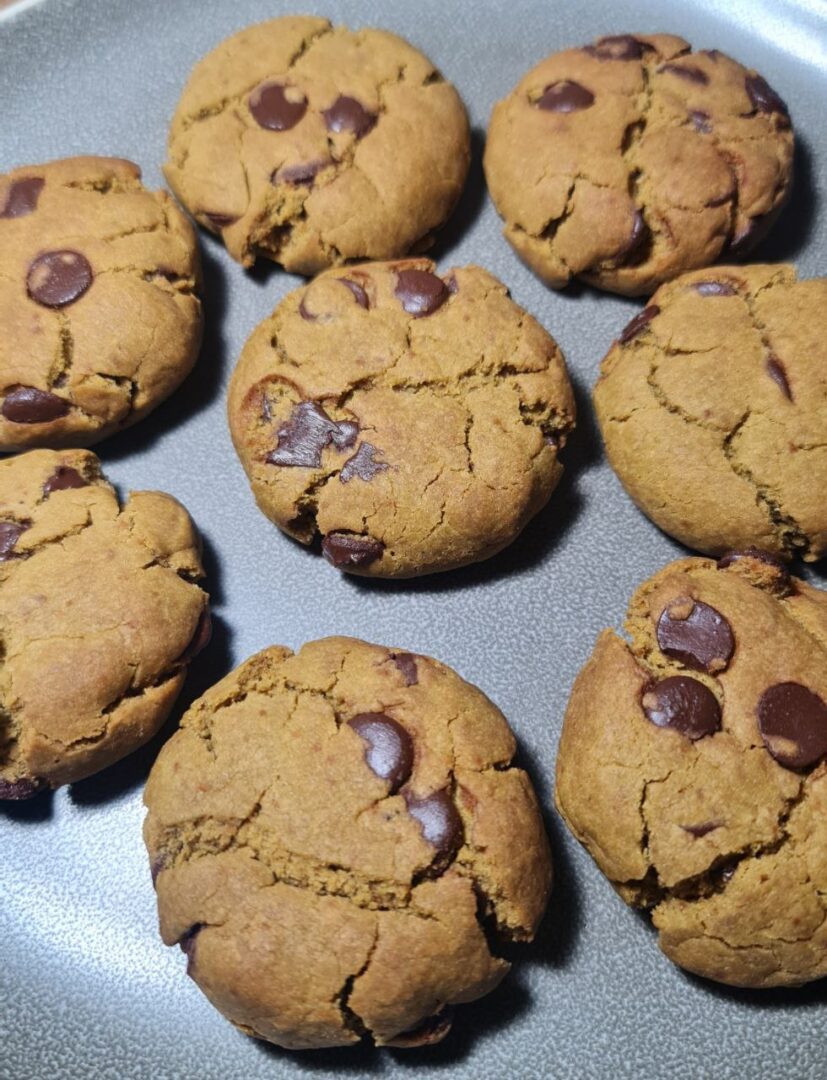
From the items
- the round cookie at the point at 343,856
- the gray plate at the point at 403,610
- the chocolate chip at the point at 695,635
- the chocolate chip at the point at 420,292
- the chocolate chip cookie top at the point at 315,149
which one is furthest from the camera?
the chocolate chip cookie top at the point at 315,149

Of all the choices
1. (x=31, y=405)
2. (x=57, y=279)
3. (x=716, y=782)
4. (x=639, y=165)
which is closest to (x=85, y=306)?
(x=57, y=279)

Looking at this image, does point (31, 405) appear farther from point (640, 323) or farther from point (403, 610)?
point (640, 323)

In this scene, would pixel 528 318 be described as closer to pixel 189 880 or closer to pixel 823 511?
pixel 823 511

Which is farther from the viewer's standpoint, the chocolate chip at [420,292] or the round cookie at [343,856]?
the chocolate chip at [420,292]

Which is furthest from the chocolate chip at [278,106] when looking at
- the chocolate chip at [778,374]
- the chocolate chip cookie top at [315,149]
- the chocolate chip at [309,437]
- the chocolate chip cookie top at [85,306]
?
the chocolate chip at [778,374]

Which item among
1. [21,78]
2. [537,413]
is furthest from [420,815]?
[21,78]

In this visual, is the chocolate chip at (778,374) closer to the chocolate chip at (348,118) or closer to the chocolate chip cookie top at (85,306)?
the chocolate chip at (348,118)

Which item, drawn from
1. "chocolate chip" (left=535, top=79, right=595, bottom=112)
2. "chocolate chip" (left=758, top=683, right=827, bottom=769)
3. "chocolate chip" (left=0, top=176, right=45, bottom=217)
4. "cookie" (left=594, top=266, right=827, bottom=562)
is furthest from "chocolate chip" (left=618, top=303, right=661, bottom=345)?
"chocolate chip" (left=0, top=176, right=45, bottom=217)
